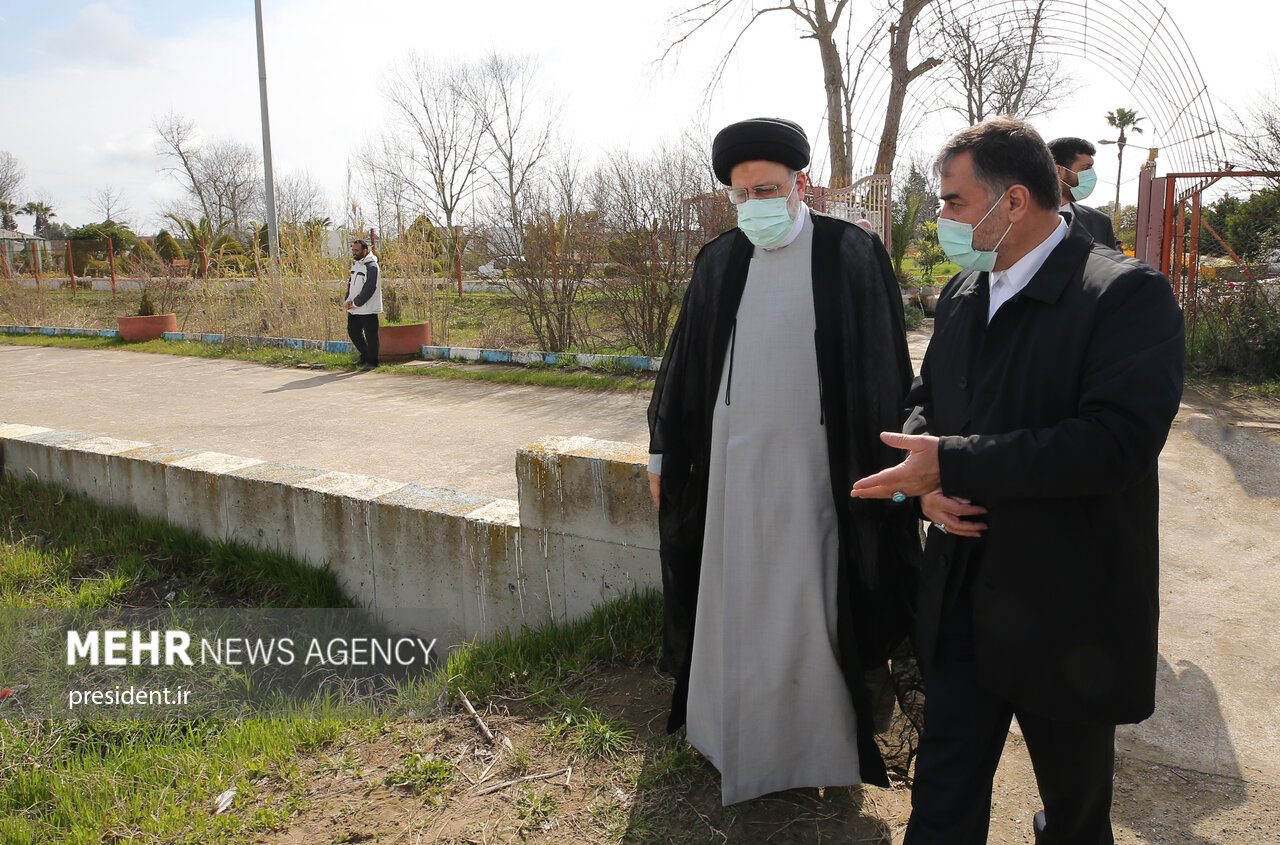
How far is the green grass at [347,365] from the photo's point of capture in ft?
32.2

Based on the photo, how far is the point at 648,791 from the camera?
275cm

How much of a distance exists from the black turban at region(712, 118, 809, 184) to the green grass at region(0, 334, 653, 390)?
263 inches

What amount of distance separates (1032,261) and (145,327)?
55.4 feet

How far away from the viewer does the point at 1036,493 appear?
1674 mm

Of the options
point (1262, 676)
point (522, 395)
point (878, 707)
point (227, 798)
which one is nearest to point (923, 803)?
point (878, 707)

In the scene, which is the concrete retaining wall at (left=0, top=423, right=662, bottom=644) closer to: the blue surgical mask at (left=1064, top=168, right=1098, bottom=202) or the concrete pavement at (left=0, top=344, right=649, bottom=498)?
the concrete pavement at (left=0, top=344, right=649, bottom=498)

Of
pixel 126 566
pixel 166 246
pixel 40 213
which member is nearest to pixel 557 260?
pixel 126 566

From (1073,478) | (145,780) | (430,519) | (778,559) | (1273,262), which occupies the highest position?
(1273,262)

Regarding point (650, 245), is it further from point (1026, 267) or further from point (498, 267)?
point (1026, 267)

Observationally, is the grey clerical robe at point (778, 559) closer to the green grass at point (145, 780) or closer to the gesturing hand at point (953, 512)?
the gesturing hand at point (953, 512)

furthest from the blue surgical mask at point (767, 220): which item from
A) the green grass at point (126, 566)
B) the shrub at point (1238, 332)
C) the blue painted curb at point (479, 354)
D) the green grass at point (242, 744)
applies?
the shrub at point (1238, 332)

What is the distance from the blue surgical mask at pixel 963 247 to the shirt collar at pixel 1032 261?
0.06 metres

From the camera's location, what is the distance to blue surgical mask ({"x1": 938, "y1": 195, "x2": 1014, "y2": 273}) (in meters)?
1.92

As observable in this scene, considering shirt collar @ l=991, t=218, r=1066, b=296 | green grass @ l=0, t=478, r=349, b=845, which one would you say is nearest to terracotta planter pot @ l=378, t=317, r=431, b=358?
green grass @ l=0, t=478, r=349, b=845
